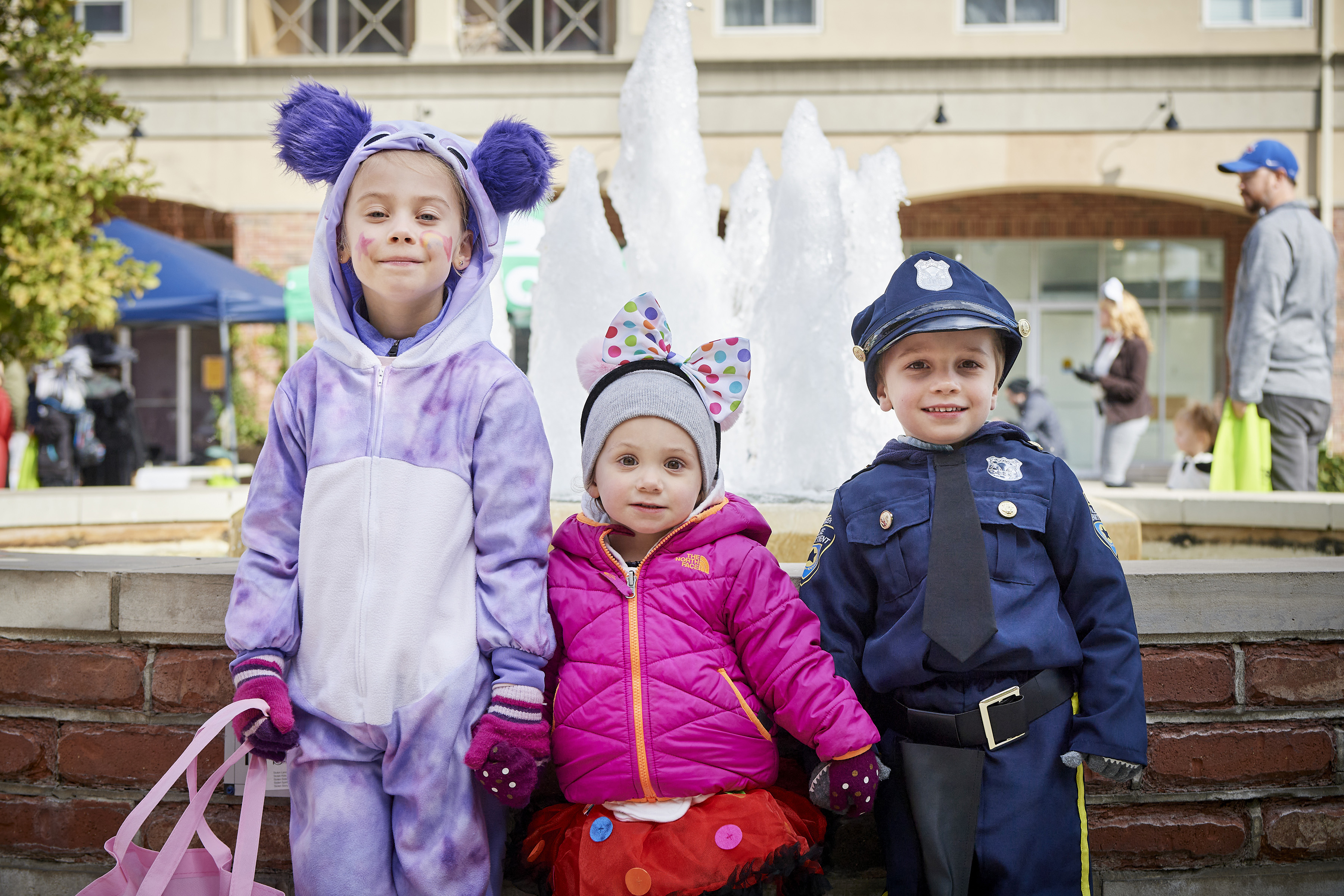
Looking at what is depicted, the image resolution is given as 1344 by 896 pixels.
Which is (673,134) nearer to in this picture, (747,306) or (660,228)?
(660,228)

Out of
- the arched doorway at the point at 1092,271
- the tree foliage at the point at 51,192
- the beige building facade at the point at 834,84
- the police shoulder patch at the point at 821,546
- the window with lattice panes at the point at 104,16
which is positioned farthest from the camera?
the arched doorway at the point at 1092,271

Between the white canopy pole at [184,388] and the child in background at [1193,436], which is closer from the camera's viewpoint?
the child in background at [1193,436]

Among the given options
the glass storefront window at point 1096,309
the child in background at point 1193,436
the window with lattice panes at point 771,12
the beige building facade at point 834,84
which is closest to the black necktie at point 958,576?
the child in background at point 1193,436

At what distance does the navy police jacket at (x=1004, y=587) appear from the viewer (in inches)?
75.7

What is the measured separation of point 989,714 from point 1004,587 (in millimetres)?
234

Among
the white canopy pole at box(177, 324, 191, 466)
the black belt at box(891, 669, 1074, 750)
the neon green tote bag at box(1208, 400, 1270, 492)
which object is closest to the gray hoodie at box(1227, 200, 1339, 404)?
the neon green tote bag at box(1208, 400, 1270, 492)

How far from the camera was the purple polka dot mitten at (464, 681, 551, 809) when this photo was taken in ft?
5.74

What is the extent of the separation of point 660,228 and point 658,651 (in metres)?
4.30

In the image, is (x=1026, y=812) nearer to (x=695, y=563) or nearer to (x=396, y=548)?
(x=695, y=563)

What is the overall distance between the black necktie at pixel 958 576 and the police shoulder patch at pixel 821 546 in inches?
8.0

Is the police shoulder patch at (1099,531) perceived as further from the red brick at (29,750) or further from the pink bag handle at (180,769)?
the red brick at (29,750)

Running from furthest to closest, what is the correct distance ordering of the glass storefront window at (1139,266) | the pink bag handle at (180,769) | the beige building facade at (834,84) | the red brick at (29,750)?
the glass storefront window at (1139,266)
the beige building facade at (834,84)
the red brick at (29,750)
the pink bag handle at (180,769)

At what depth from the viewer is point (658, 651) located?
1908mm

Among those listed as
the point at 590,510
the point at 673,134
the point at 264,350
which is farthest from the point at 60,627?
the point at 264,350
